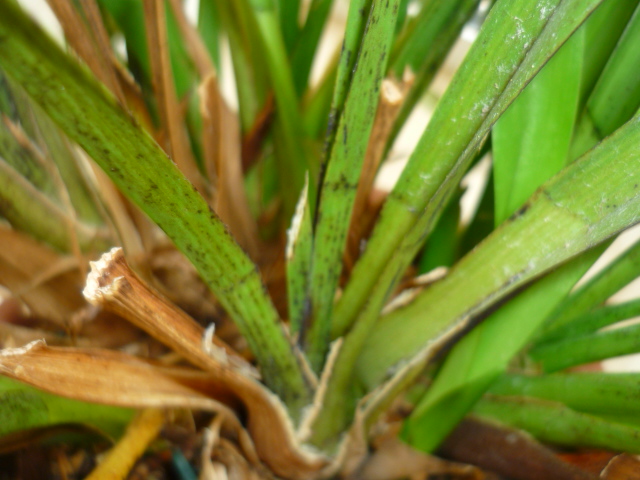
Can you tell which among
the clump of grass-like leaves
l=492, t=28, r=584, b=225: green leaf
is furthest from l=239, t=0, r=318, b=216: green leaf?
l=492, t=28, r=584, b=225: green leaf

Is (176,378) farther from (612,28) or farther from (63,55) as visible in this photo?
(612,28)

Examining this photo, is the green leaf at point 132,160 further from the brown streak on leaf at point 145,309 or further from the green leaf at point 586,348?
the green leaf at point 586,348

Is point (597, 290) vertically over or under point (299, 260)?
under

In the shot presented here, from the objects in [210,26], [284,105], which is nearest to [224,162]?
A: [284,105]

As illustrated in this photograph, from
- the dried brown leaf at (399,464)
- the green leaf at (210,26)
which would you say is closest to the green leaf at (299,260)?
the dried brown leaf at (399,464)

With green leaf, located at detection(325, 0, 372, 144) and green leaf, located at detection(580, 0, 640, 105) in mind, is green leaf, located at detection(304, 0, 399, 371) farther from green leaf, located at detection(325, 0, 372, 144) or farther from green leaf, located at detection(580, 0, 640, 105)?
green leaf, located at detection(580, 0, 640, 105)

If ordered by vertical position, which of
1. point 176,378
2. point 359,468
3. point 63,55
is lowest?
point 359,468

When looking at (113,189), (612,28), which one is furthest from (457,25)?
(113,189)

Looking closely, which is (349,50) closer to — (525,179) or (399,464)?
(525,179)
